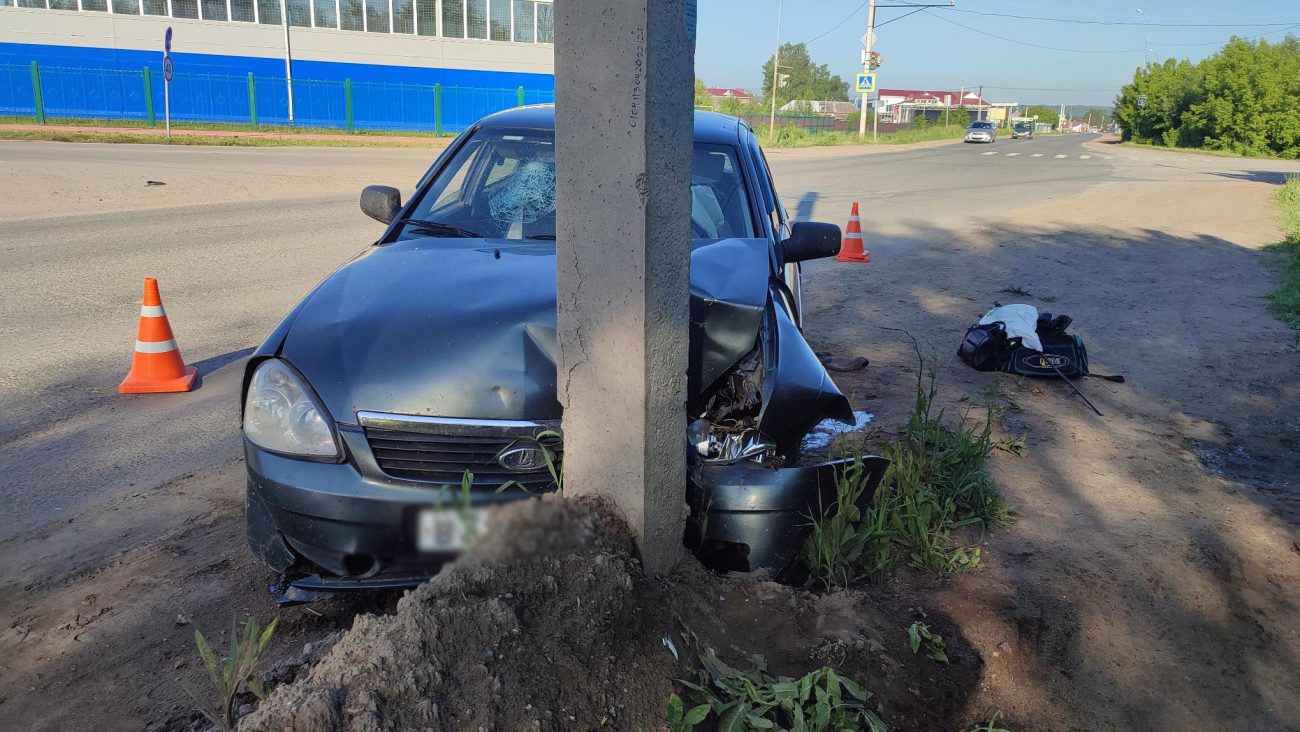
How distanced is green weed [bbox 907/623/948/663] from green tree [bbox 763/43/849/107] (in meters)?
116

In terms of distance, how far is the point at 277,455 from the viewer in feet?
8.38

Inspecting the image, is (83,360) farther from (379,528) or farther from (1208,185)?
(1208,185)

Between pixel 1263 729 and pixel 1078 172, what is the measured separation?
97.1 ft

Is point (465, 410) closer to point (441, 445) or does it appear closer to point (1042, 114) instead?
point (441, 445)

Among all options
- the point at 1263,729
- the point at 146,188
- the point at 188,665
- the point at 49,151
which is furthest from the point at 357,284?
the point at 49,151

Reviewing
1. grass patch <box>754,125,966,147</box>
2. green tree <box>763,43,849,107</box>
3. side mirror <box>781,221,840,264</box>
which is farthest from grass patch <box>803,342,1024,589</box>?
green tree <box>763,43,849,107</box>

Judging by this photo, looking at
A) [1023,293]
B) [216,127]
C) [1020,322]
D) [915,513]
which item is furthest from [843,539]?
[216,127]

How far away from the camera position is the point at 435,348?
8.45 feet

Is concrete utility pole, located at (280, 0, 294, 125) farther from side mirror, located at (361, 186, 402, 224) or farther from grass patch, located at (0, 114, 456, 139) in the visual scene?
side mirror, located at (361, 186, 402, 224)

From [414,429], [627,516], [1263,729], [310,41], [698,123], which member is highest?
[310,41]

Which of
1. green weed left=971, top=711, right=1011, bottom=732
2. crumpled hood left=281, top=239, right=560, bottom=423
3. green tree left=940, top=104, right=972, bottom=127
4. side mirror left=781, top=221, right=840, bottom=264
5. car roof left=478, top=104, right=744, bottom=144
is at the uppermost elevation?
green tree left=940, top=104, right=972, bottom=127

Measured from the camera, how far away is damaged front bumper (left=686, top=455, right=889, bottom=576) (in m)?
2.63

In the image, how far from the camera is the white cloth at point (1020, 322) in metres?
5.81

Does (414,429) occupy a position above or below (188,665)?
above
